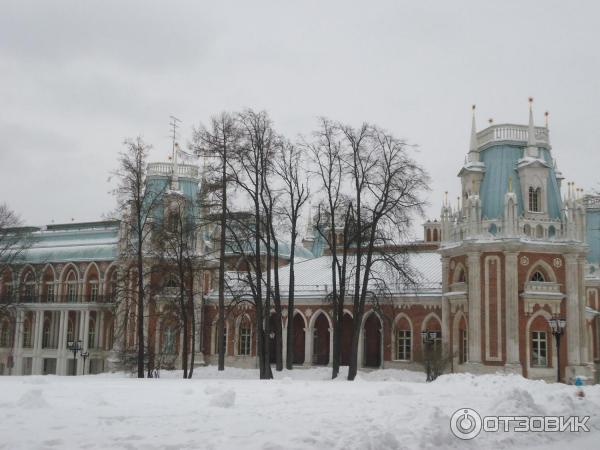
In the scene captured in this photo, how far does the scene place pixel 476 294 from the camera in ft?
105

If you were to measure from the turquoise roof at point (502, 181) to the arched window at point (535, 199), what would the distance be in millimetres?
500

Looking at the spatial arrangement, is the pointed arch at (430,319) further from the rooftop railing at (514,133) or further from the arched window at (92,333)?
the arched window at (92,333)

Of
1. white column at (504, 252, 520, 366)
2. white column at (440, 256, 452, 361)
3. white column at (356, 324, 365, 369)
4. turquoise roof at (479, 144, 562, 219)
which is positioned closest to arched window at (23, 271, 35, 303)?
white column at (356, 324, 365, 369)

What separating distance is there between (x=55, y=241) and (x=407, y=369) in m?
29.9

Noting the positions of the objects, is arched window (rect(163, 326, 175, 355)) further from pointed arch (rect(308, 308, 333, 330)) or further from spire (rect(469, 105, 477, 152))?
spire (rect(469, 105, 477, 152))

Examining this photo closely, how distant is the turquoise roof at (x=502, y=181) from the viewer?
33156mm

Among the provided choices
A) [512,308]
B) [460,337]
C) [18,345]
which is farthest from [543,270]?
[18,345]

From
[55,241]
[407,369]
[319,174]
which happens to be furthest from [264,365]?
[55,241]

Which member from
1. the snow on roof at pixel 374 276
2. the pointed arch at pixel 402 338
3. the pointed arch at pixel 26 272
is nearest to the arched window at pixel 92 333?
the pointed arch at pixel 26 272

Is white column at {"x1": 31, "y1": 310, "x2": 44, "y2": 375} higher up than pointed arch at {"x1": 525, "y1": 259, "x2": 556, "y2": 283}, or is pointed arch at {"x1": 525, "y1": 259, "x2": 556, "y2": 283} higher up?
pointed arch at {"x1": 525, "y1": 259, "x2": 556, "y2": 283}

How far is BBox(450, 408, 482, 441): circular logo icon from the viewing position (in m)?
11.2

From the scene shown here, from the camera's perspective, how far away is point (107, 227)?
50062 millimetres

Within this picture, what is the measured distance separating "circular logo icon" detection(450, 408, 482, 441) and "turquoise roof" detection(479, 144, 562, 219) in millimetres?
21351

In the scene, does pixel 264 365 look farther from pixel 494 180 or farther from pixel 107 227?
pixel 107 227
